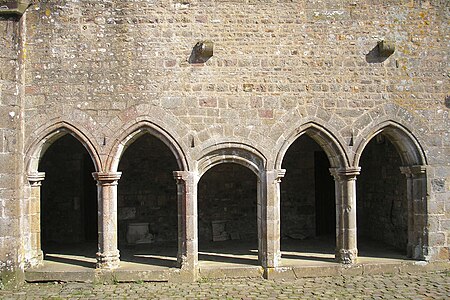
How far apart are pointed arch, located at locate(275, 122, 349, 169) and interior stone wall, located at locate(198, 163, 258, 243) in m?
2.99

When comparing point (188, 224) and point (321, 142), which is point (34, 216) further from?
point (321, 142)

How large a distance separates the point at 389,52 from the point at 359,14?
90 centimetres

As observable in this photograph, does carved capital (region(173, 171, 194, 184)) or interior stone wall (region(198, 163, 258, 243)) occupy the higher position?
carved capital (region(173, 171, 194, 184))

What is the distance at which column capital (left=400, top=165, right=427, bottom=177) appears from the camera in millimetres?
8562

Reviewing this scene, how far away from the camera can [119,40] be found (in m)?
8.08

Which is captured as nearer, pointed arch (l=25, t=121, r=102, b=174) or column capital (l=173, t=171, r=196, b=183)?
pointed arch (l=25, t=121, r=102, b=174)

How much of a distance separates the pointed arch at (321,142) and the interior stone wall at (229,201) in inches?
118

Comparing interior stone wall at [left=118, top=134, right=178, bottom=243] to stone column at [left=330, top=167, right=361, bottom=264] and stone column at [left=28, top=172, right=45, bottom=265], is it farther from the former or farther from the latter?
stone column at [left=330, top=167, right=361, bottom=264]

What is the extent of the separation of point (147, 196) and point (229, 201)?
1.98m

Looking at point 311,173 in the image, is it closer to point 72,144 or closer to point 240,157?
point 240,157

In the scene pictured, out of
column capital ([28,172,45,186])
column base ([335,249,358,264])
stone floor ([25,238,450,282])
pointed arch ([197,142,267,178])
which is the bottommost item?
stone floor ([25,238,450,282])

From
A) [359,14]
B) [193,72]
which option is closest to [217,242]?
[193,72]

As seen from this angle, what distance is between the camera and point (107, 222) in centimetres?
804

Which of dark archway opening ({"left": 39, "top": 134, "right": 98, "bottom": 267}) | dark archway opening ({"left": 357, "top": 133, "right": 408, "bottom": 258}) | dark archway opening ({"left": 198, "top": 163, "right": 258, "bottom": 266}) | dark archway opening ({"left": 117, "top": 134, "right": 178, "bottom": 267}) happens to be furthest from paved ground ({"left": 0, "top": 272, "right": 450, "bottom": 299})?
dark archway opening ({"left": 39, "top": 134, "right": 98, "bottom": 267})
